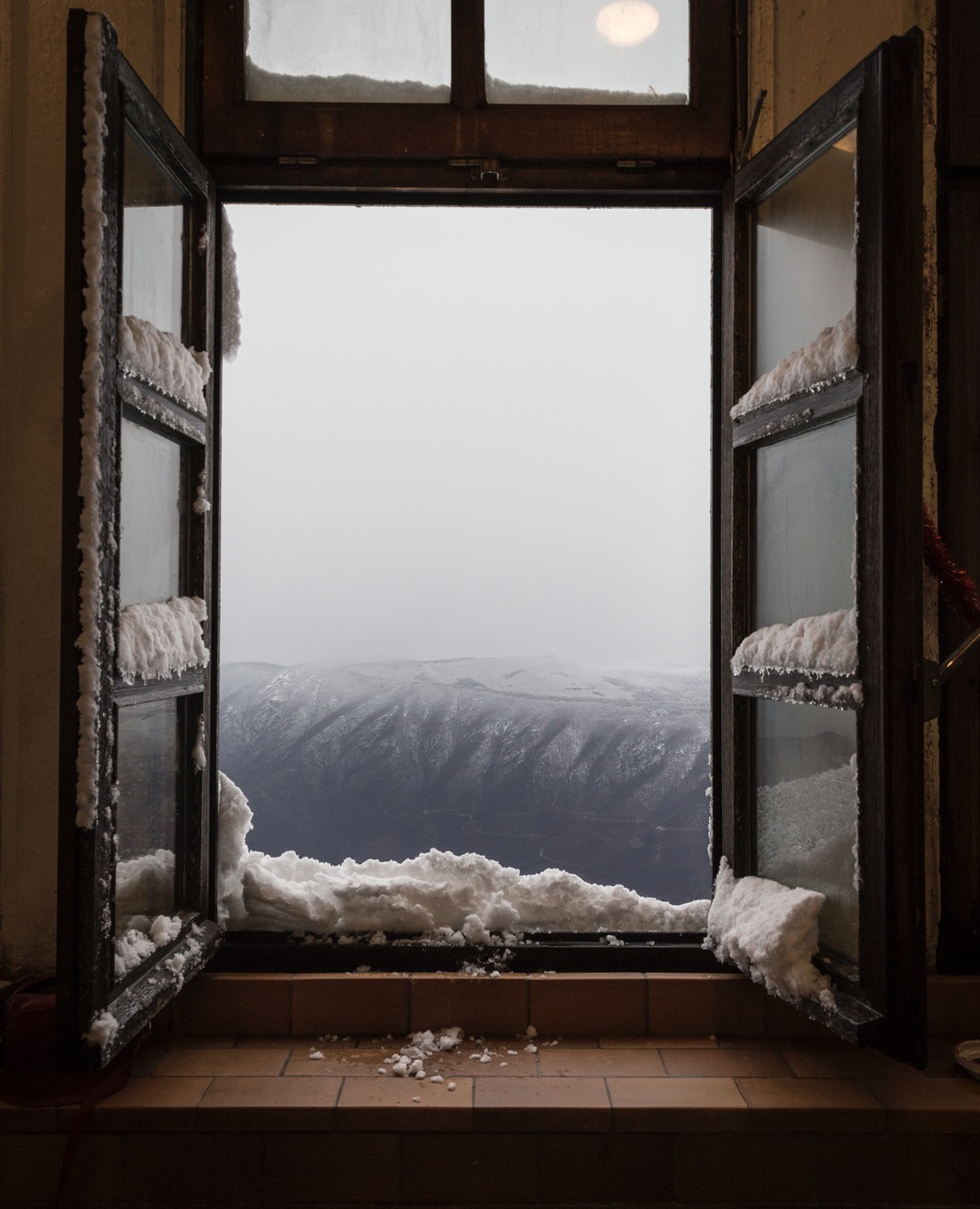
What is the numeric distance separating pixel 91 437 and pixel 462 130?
1129mm

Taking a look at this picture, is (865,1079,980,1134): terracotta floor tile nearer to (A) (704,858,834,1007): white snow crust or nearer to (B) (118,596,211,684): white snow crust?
(A) (704,858,834,1007): white snow crust

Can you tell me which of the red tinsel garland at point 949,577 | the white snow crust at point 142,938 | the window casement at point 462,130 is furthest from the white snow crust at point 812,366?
the white snow crust at point 142,938

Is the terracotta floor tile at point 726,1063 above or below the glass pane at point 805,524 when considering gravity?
below

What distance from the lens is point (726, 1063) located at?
176 cm

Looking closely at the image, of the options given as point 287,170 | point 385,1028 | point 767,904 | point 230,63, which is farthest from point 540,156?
point 385,1028

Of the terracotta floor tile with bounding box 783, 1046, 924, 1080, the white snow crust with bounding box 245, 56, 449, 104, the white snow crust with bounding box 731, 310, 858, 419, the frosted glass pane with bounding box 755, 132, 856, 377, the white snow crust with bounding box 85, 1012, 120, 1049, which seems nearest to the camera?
the white snow crust with bounding box 85, 1012, 120, 1049

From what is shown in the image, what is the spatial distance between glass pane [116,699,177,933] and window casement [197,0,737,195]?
1219 mm

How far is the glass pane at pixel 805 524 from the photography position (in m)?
1.61

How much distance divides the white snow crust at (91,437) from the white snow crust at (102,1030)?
32cm

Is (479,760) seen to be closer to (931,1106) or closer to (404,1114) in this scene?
(404,1114)

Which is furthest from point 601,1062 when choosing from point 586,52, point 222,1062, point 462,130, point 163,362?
point 586,52

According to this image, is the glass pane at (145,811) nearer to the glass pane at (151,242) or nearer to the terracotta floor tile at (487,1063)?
the terracotta floor tile at (487,1063)

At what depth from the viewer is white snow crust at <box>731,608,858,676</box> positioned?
151 cm

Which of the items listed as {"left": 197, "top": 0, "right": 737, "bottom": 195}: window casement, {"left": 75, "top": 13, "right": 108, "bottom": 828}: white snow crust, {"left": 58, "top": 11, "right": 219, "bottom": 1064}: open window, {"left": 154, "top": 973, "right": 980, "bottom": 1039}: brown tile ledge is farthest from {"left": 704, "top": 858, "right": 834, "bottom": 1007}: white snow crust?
{"left": 197, "top": 0, "right": 737, "bottom": 195}: window casement
